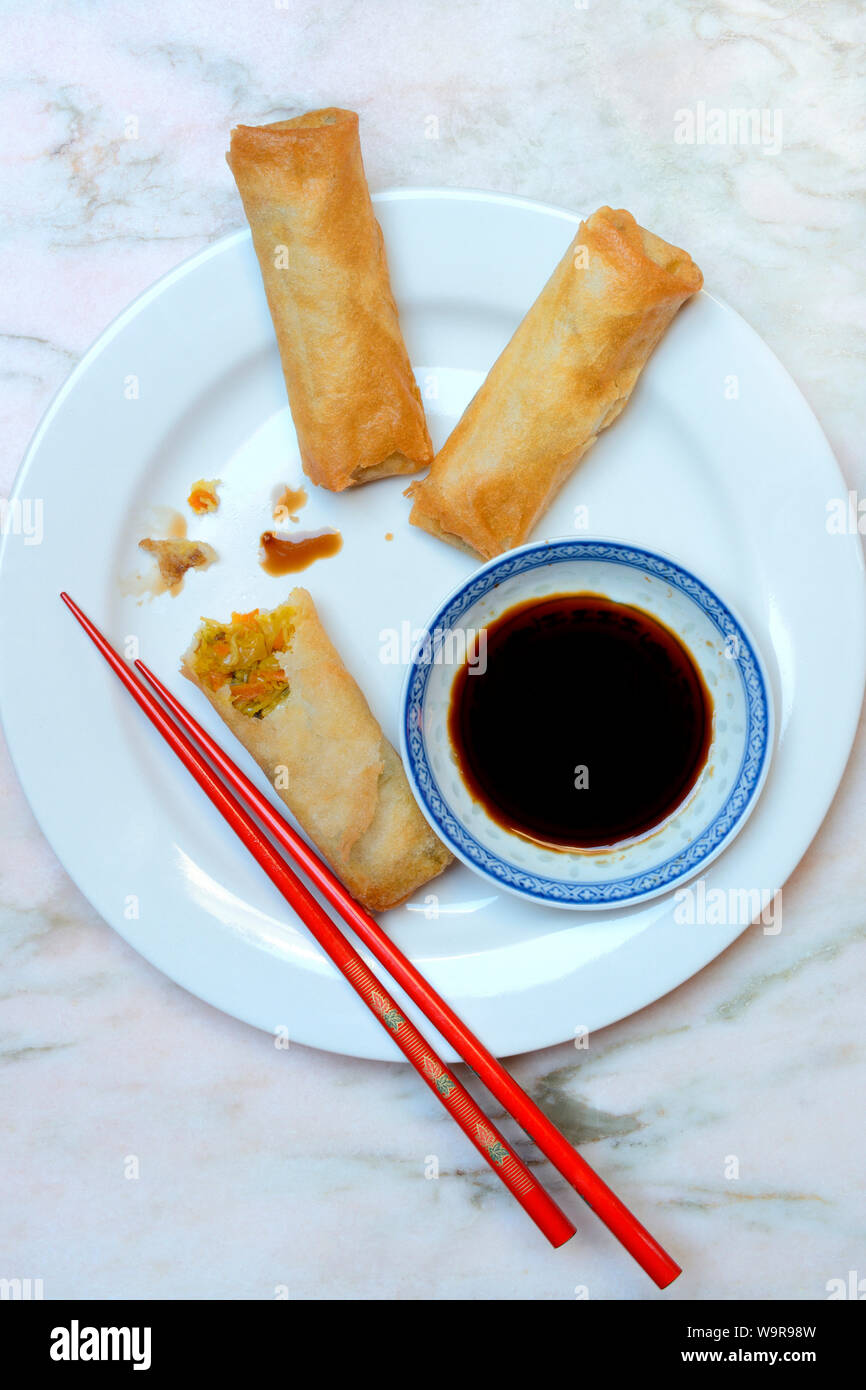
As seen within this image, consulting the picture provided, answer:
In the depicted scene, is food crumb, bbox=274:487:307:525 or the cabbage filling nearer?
the cabbage filling

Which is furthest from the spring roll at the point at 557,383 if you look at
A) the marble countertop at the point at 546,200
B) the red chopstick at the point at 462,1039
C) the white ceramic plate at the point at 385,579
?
the red chopstick at the point at 462,1039

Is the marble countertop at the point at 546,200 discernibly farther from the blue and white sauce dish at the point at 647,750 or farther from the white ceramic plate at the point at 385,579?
the blue and white sauce dish at the point at 647,750

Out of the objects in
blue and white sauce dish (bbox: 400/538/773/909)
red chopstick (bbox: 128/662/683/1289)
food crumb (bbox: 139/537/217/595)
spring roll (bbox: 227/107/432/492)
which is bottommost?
red chopstick (bbox: 128/662/683/1289)

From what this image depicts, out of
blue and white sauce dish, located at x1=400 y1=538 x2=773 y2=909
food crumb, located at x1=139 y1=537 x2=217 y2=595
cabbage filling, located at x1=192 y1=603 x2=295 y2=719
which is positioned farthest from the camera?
food crumb, located at x1=139 y1=537 x2=217 y2=595

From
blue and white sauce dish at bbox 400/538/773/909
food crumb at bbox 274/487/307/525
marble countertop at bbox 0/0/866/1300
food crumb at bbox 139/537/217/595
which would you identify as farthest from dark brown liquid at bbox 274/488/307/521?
marble countertop at bbox 0/0/866/1300

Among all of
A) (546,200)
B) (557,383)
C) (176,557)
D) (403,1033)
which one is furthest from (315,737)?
(546,200)

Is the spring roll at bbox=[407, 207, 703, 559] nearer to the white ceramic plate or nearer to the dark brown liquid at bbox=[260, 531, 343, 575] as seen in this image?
the white ceramic plate

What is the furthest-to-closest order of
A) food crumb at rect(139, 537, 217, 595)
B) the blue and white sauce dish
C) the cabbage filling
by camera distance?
food crumb at rect(139, 537, 217, 595) < the cabbage filling < the blue and white sauce dish

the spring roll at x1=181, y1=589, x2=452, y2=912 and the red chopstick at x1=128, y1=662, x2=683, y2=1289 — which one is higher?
the spring roll at x1=181, y1=589, x2=452, y2=912
